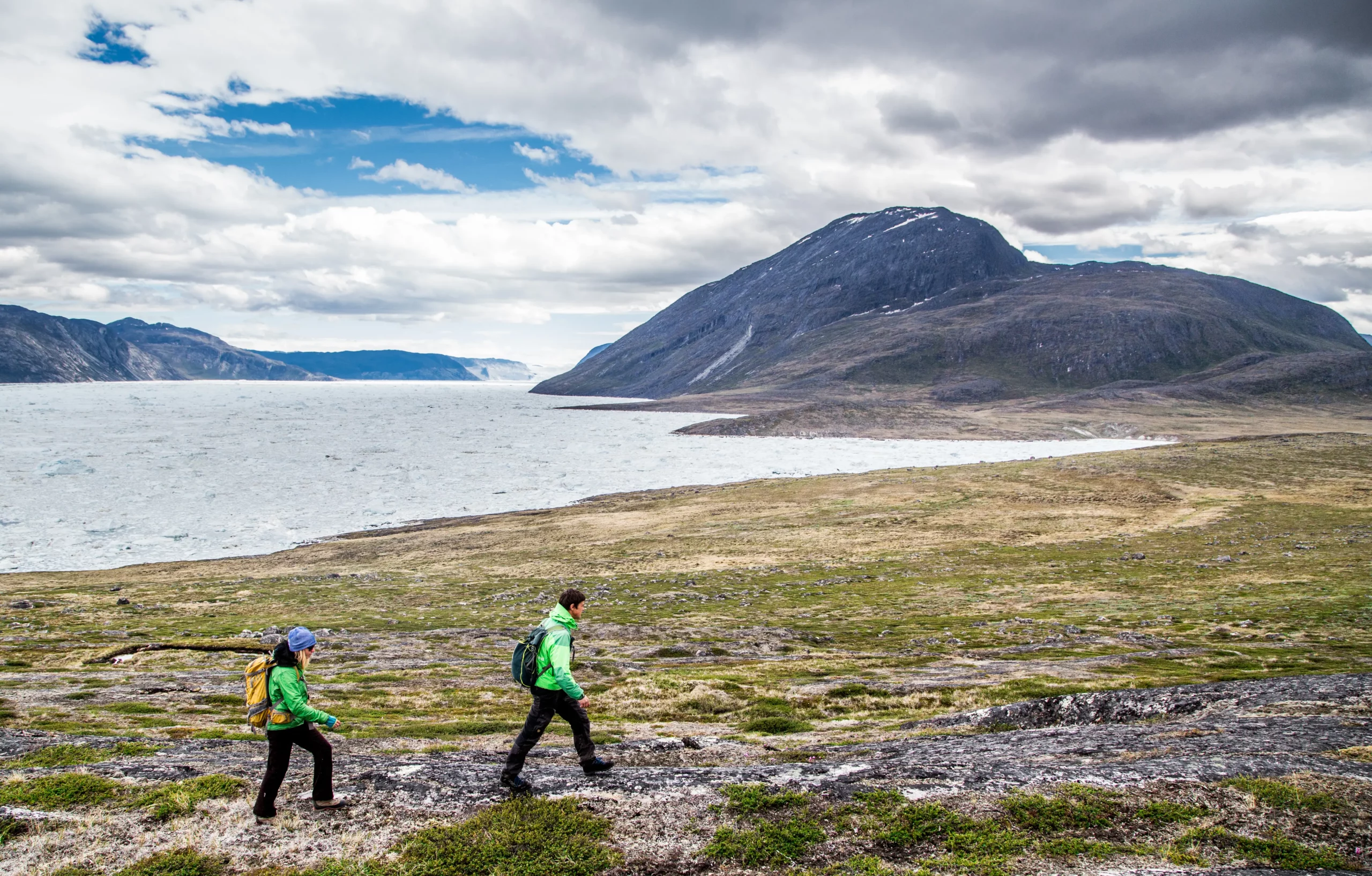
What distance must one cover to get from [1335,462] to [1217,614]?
80356 millimetres

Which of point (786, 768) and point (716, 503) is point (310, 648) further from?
point (716, 503)

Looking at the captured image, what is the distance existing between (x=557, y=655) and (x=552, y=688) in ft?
2.45

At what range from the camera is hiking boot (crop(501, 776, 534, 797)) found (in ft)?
47.5

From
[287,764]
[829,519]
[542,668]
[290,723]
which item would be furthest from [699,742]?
[829,519]

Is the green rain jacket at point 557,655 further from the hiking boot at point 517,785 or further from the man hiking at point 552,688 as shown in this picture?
the hiking boot at point 517,785

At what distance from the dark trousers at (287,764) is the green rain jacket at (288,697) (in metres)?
0.22

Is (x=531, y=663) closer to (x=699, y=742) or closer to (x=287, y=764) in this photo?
(x=287, y=764)

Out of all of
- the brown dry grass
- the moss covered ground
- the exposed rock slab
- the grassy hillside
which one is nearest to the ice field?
the brown dry grass

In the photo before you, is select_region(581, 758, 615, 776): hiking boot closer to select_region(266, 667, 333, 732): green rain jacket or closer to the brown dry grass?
select_region(266, 667, 333, 732): green rain jacket

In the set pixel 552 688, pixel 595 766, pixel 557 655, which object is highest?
pixel 557 655

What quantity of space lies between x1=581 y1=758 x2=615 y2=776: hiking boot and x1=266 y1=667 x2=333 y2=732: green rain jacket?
5013 millimetres

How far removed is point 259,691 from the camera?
13070mm

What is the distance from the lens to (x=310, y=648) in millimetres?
13273

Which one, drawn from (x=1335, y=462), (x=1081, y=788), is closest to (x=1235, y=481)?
(x=1335, y=462)
